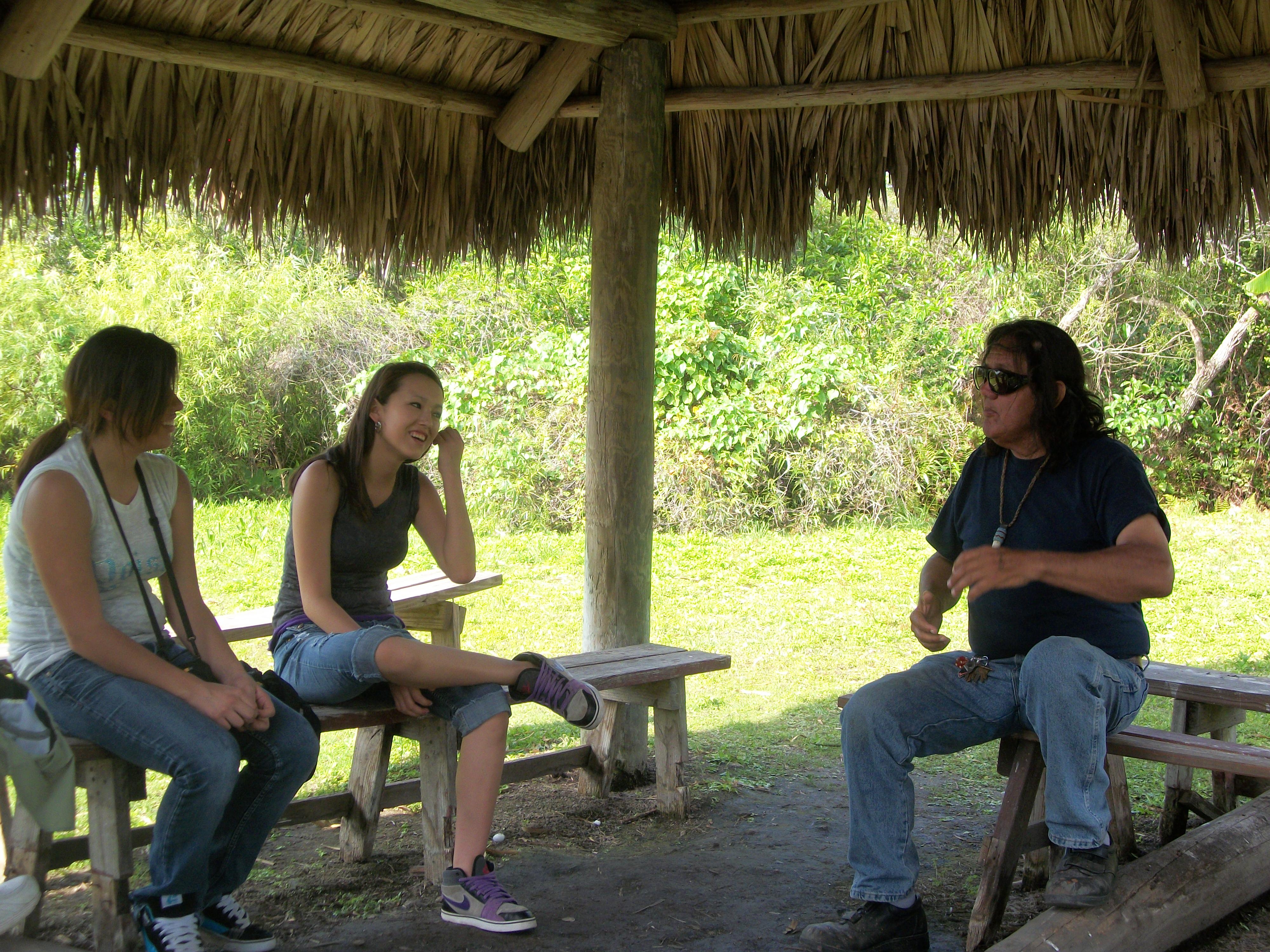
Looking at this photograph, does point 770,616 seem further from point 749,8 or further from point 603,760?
point 749,8

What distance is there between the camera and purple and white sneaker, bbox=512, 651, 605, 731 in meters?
3.14

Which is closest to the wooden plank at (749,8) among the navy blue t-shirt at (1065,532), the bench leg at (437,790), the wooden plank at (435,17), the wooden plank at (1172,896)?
the wooden plank at (435,17)

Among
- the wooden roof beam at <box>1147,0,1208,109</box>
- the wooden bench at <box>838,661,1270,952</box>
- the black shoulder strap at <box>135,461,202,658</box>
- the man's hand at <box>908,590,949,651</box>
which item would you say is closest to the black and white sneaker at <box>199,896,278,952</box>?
the black shoulder strap at <box>135,461,202,658</box>

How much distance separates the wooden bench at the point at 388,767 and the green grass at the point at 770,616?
1.78 ft

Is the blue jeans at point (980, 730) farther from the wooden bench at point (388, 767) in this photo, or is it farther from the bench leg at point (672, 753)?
the bench leg at point (672, 753)

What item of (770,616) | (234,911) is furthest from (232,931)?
(770,616)

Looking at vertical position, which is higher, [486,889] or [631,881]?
[486,889]

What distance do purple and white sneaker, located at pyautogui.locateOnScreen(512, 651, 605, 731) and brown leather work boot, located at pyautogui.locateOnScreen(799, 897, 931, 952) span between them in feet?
2.80

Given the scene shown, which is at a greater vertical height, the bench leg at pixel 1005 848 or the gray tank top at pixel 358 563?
the gray tank top at pixel 358 563

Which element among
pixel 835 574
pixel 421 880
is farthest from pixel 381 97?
pixel 835 574

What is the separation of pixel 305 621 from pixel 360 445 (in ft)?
1.80

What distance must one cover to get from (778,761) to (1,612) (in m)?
5.33

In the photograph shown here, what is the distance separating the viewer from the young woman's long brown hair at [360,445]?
327 centimetres

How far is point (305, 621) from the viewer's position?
325 cm
